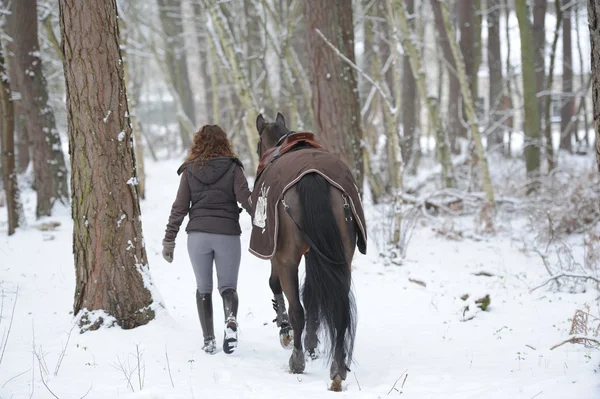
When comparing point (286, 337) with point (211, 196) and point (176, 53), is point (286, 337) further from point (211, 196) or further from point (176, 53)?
point (176, 53)

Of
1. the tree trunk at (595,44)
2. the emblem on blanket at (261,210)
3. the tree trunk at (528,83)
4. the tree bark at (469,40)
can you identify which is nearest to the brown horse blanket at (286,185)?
the emblem on blanket at (261,210)

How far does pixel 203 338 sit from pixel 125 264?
96cm

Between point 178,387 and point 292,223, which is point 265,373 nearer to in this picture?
point 178,387

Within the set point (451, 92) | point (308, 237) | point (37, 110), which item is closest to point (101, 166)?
point (308, 237)

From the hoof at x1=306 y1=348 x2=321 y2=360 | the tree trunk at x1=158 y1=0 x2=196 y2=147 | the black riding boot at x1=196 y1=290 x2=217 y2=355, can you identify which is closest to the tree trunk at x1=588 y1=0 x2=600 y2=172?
the hoof at x1=306 y1=348 x2=321 y2=360

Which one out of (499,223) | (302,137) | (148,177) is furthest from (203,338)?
(148,177)

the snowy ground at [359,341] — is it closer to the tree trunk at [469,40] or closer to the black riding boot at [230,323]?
the black riding boot at [230,323]

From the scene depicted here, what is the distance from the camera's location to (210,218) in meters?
4.69

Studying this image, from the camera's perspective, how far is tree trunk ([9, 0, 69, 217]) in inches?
408

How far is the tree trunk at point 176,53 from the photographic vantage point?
19438 mm

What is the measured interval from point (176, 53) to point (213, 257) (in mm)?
18422

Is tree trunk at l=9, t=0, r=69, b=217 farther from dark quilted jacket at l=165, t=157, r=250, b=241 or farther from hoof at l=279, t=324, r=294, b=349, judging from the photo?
hoof at l=279, t=324, r=294, b=349

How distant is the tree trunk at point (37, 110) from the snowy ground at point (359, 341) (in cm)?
271

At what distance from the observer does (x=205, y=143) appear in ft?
15.9
